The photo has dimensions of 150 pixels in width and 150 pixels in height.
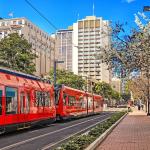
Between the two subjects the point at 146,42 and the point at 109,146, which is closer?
the point at 109,146

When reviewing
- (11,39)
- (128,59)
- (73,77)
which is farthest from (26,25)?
(128,59)

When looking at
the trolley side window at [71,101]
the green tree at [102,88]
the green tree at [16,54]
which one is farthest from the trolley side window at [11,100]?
the green tree at [102,88]

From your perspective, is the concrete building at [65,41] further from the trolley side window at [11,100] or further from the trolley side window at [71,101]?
the trolley side window at [11,100]

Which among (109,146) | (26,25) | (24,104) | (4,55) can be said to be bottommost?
(109,146)

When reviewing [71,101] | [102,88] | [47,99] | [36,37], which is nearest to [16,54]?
[71,101]

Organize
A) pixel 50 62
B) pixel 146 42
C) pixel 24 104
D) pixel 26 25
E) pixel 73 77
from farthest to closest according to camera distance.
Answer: pixel 50 62, pixel 26 25, pixel 73 77, pixel 24 104, pixel 146 42

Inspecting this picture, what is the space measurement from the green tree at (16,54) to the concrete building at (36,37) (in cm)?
5215

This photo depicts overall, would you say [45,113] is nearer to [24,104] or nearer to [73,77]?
[24,104]

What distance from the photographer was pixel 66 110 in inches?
1646

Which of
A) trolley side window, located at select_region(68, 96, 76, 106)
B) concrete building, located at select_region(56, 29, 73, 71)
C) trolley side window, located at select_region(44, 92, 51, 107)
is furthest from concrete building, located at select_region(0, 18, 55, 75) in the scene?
trolley side window, located at select_region(44, 92, 51, 107)

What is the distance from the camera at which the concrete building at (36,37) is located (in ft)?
370

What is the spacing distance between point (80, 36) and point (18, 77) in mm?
18627

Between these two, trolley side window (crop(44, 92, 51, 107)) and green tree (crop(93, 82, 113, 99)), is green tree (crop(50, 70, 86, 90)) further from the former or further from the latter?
trolley side window (crop(44, 92, 51, 107))

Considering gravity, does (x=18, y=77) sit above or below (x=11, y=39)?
below
